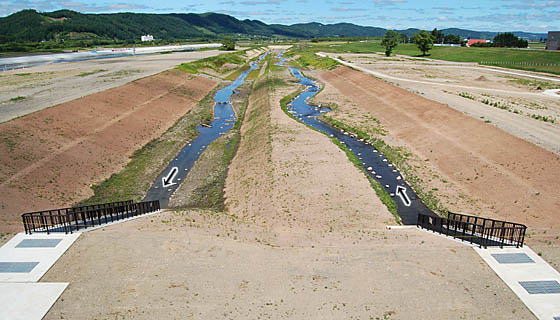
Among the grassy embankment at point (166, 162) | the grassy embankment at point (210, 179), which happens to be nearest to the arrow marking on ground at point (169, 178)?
the grassy embankment at point (166, 162)

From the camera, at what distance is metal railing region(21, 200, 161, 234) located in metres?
16.0

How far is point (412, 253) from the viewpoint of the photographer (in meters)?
14.3

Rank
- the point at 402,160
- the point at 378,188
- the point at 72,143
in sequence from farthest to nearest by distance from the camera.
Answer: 1. the point at 72,143
2. the point at 402,160
3. the point at 378,188

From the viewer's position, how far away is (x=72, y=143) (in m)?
31.6

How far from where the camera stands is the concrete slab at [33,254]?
1268 cm

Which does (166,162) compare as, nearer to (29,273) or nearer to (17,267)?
(17,267)

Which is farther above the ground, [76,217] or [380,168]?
[76,217]

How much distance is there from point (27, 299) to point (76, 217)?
21.1ft

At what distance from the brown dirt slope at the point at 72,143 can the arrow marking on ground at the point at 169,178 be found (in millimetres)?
4449

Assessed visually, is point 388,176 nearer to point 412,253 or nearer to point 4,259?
point 412,253

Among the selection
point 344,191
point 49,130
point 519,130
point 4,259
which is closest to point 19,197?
point 4,259

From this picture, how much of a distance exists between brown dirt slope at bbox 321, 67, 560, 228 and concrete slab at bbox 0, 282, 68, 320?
2266 cm

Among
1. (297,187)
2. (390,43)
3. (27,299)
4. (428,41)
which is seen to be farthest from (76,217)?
(390,43)

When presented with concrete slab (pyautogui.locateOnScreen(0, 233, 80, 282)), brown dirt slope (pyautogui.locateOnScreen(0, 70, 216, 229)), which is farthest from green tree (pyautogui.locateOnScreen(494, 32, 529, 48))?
concrete slab (pyautogui.locateOnScreen(0, 233, 80, 282))
